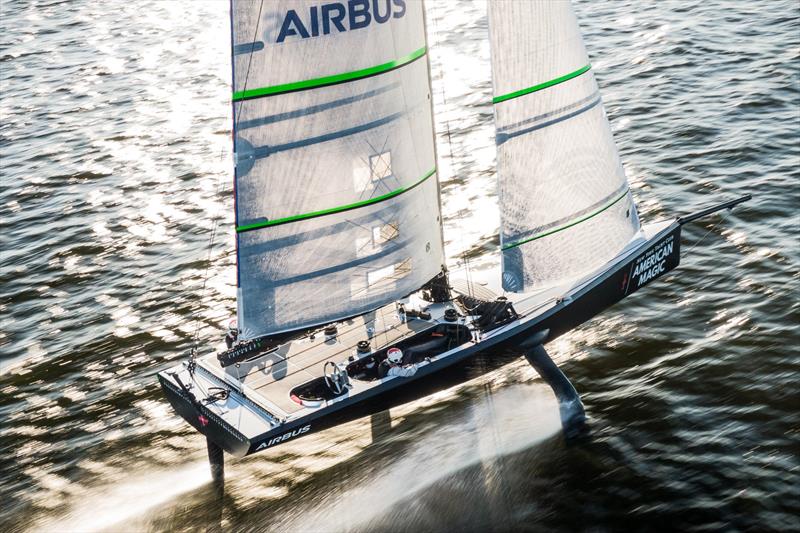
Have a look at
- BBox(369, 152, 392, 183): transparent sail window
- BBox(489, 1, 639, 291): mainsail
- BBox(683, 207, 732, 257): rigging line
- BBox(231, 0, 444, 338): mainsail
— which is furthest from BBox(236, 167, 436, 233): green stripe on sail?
BBox(683, 207, 732, 257): rigging line

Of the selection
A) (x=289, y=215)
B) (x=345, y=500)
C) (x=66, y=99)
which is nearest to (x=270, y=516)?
(x=345, y=500)

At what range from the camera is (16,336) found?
22.8m

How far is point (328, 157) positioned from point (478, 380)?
5.95 meters

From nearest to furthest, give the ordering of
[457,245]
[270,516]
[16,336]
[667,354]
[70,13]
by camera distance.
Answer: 1. [270,516]
2. [667,354]
3. [16,336]
4. [457,245]
5. [70,13]

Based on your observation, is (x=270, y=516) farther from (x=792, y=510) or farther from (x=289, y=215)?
(x=792, y=510)

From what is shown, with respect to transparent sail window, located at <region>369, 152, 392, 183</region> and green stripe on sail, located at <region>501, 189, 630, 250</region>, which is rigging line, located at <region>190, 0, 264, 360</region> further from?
green stripe on sail, located at <region>501, 189, 630, 250</region>

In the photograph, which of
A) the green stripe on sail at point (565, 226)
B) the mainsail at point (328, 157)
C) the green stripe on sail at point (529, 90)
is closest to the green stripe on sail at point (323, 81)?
the mainsail at point (328, 157)

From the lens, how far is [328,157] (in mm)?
16109

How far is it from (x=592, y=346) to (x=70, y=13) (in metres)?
36.3

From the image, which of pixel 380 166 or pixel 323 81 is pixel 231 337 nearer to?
pixel 380 166

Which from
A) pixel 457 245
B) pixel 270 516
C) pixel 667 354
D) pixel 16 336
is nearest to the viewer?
pixel 270 516

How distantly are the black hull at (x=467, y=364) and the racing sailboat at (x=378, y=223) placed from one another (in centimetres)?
4

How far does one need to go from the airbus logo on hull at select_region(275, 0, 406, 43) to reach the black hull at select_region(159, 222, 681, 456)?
5957mm

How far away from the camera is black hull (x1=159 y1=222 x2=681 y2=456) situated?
15672mm
